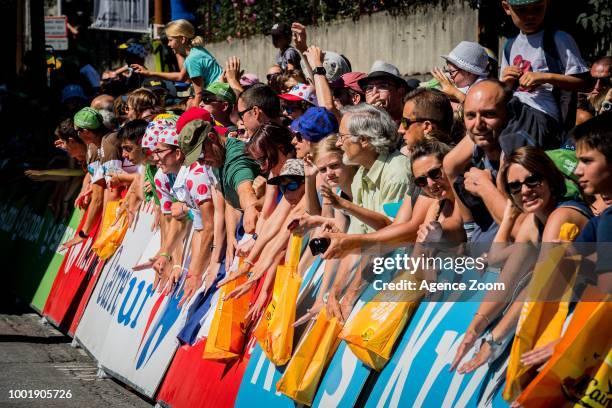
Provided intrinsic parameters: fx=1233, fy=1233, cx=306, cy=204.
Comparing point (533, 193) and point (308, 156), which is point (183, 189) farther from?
point (533, 193)

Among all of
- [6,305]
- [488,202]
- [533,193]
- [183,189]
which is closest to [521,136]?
[488,202]

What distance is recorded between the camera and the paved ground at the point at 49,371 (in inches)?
356

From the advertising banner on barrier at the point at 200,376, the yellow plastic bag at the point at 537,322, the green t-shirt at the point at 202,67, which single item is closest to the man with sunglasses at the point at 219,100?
the green t-shirt at the point at 202,67

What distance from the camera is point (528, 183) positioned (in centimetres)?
534

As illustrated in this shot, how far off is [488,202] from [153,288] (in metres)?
4.42

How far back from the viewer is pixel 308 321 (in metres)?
7.06

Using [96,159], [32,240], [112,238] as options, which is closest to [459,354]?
[112,238]

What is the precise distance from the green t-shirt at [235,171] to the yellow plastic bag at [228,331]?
96 centimetres

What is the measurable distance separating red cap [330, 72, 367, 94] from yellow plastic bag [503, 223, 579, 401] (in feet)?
14.7

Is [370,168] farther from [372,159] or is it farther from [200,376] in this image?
[200,376]

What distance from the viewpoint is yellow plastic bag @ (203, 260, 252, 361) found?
7834 mm

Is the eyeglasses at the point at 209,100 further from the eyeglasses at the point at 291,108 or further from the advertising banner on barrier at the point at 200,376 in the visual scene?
the advertising banner on barrier at the point at 200,376

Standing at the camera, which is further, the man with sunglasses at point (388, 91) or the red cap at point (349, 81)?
the red cap at point (349, 81)

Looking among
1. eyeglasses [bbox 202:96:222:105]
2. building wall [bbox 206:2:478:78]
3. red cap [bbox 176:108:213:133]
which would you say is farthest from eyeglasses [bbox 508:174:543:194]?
building wall [bbox 206:2:478:78]
